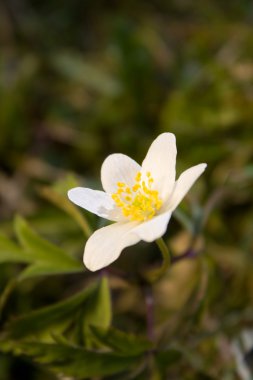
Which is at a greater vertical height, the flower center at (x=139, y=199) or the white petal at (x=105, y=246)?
the flower center at (x=139, y=199)

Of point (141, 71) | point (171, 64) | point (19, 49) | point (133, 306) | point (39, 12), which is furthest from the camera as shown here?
point (39, 12)

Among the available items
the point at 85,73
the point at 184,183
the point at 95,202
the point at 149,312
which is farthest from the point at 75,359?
the point at 85,73

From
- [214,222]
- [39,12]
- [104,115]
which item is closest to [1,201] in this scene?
[104,115]

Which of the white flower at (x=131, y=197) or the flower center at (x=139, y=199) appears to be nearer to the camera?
the white flower at (x=131, y=197)

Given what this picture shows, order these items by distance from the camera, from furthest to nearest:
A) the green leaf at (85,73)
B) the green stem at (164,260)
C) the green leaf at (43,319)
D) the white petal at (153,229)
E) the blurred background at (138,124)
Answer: the green leaf at (85,73) → the blurred background at (138,124) → the green leaf at (43,319) → the green stem at (164,260) → the white petal at (153,229)

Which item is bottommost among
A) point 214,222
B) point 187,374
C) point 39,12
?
point 187,374

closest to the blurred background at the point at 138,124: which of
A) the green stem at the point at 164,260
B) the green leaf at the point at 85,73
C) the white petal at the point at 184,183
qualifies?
the green leaf at the point at 85,73

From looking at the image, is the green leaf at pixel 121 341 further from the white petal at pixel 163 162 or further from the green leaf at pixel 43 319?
the white petal at pixel 163 162

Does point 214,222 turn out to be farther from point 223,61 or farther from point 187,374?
point 223,61
